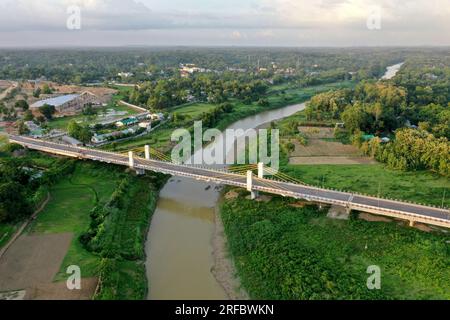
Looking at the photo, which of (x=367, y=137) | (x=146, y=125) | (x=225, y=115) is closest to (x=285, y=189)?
(x=367, y=137)

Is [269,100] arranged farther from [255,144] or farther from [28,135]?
[28,135]

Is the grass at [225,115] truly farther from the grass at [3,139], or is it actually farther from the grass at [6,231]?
the grass at [6,231]

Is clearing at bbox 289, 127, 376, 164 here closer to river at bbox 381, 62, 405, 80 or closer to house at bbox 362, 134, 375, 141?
house at bbox 362, 134, 375, 141

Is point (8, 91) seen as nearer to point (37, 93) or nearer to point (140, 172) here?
point (37, 93)

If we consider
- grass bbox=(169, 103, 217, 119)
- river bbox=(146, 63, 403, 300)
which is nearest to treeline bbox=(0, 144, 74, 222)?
river bbox=(146, 63, 403, 300)

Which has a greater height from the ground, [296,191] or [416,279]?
[296,191]
